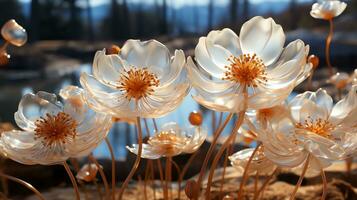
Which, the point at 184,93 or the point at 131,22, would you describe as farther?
the point at 131,22

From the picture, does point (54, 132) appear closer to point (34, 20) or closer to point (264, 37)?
point (264, 37)

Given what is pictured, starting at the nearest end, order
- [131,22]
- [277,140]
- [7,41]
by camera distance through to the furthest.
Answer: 1. [277,140]
2. [7,41]
3. [131,22]

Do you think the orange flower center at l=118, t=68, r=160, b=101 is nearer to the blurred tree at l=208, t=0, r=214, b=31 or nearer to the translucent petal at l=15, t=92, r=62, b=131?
the translucent petal at l=15, t=92, r=62, b=131

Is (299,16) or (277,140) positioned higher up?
(277,140)

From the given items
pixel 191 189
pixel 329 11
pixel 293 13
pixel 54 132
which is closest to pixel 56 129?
pixel 54 132

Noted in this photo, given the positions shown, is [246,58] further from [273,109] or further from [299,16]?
[299,16]

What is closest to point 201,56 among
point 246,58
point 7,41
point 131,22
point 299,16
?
point 246,58
